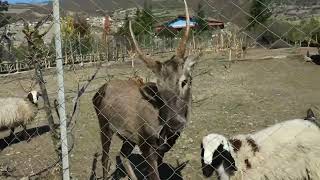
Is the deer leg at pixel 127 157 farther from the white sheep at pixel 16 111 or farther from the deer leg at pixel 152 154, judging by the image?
the white sheep at pixel 16 111

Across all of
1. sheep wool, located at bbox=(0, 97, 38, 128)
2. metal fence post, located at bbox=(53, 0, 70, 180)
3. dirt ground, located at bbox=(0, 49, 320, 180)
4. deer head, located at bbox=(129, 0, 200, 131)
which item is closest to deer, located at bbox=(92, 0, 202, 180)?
deer head, located at bbox=(129, 0, 200, 131)

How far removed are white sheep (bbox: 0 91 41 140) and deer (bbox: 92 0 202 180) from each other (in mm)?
3572

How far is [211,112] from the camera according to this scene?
10.1m

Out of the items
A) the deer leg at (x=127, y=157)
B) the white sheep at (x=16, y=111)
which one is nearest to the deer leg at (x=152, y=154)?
the deer leg at (x=127, y=157)

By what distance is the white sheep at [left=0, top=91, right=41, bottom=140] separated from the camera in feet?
30.9

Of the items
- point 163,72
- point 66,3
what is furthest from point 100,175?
point 66,3

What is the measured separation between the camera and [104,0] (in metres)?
4.14

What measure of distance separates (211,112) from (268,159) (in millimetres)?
5698

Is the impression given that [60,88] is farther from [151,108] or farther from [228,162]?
[151,108]

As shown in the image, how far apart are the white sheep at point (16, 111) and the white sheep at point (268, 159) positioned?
20.0 ft

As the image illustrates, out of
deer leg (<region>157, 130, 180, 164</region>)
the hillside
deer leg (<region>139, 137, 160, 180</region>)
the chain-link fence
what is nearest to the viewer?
the hillside

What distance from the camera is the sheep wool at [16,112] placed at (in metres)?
9.42

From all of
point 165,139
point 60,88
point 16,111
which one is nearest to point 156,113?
point 165,139

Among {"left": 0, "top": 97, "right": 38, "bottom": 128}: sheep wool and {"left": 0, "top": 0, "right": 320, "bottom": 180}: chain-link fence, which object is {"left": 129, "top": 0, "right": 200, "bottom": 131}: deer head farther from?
{"left": 0, "top": 97, "right": 38, "bottom": 128}: sheep wool
